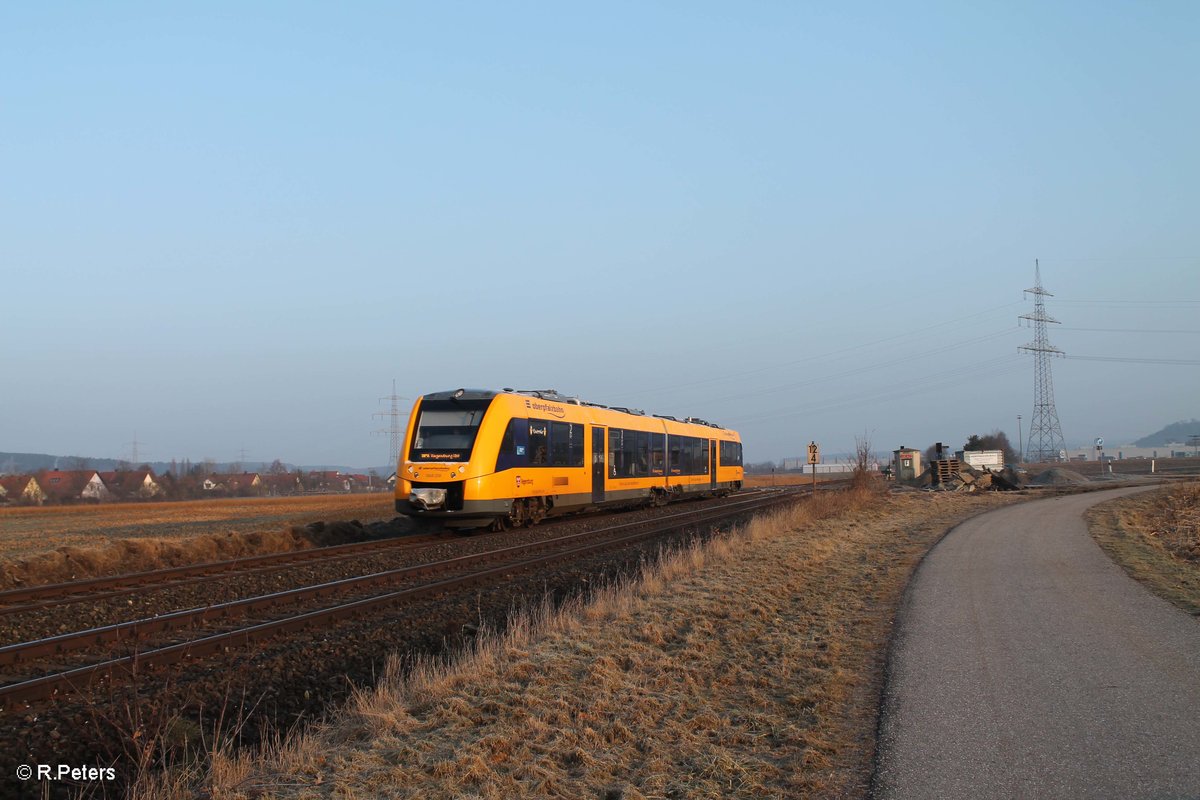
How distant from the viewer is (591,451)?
87.9ft

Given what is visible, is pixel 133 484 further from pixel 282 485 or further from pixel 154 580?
pixel 154 580

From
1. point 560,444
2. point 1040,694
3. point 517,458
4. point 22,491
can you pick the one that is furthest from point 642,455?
point 22,491

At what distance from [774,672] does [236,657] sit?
5303 mm

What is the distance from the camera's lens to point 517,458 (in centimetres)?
2211

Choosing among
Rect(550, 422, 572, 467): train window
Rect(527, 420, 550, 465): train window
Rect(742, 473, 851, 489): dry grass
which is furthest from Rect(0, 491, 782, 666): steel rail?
Rect(742, 473, 851, 489): dry grass

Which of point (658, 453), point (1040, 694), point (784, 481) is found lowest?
point (784, 481)

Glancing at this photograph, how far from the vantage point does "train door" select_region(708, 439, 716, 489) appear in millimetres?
40078

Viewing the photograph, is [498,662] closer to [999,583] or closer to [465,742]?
[465,742]

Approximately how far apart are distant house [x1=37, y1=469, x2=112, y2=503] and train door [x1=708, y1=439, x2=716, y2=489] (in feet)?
219

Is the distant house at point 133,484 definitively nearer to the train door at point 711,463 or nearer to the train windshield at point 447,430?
the train door at point 711,463

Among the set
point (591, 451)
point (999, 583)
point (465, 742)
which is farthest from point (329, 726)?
point (591, 451)

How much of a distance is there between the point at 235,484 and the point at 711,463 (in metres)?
76.8

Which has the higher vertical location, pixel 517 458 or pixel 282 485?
pixel 517 458

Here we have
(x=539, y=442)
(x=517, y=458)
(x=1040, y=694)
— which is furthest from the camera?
(x=539, y=442)
